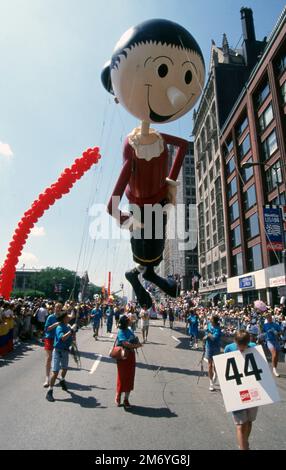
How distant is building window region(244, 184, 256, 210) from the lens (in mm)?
29969

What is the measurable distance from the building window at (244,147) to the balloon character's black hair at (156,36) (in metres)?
27.8

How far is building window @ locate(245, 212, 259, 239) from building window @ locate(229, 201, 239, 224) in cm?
273

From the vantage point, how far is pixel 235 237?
3509cm

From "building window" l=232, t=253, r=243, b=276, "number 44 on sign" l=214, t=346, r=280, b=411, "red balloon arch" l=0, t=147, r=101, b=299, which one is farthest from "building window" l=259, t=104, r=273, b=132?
"number 44 on sign" l=214, t=346, r=280, b=411

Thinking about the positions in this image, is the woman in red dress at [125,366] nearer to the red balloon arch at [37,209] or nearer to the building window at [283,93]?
the red balloon arch at [37,209]

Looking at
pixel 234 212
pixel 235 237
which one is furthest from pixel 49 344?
pixel 234 212

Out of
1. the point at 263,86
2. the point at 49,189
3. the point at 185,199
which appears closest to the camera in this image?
the point at 49,189

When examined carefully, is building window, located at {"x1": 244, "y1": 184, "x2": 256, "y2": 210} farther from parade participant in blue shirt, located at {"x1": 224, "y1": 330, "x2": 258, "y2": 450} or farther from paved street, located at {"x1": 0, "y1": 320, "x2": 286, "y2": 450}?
parade participant in blue shirt, located at {"x1": 224, "y1": 330, "x2": 258, "y2": 450}

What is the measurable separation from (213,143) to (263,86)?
49.6 ft

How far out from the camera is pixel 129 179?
5941mm

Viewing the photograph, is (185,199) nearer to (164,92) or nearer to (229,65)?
(229,65)

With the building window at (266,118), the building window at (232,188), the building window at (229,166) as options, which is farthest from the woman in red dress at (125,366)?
the building window at (229,166)
